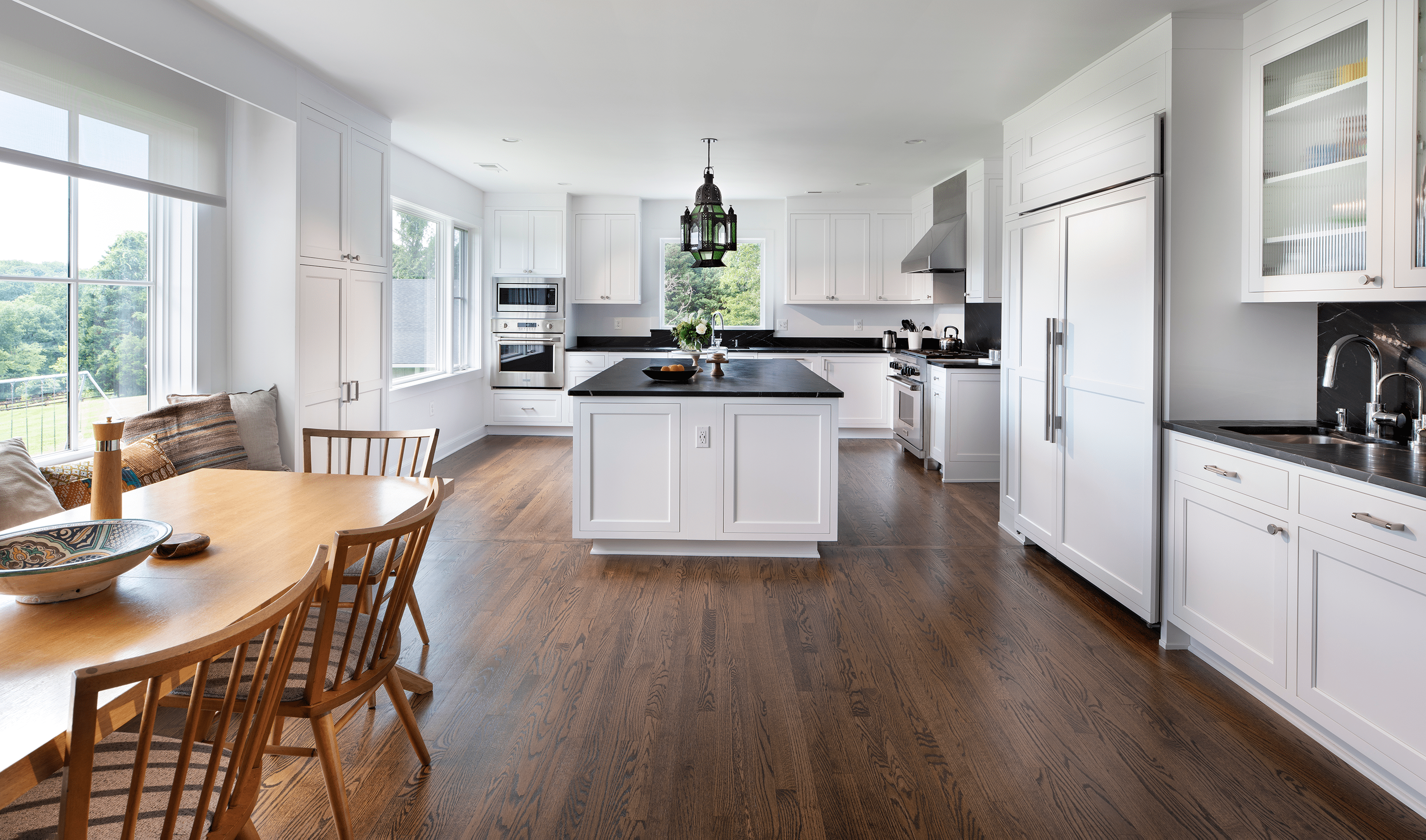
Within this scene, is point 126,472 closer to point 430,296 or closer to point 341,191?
point 341,191

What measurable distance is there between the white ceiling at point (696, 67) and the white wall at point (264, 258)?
0.48 m

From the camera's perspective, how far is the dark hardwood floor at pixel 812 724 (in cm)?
191

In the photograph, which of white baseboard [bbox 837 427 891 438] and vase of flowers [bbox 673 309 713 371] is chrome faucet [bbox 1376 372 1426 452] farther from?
white baseboard [bbox 837 427 891 438]

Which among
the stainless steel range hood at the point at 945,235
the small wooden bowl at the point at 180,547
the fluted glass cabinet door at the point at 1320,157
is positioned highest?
the stainless steel range hood at the point at 945,235

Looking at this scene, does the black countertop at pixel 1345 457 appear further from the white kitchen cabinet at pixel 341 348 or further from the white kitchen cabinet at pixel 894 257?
the white kitchen cabinet at pixel 894 257

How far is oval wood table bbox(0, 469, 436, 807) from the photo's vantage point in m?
1.06

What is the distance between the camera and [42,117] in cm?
291

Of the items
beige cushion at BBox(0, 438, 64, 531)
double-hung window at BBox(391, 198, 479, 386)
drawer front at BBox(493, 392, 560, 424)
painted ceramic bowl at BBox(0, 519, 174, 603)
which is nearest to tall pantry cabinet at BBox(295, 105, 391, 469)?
double-hung window at BBox(391, 198, 479, 386)

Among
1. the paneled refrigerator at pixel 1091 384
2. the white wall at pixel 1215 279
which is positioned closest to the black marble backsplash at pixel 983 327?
the paneled refrigerator at pixel 1091 384

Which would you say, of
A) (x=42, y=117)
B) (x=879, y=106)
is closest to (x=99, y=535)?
(x=42, y=117)

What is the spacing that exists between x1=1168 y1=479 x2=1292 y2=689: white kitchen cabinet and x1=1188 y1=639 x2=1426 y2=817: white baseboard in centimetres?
9

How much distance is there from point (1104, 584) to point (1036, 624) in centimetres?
48

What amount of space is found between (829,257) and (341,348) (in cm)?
523

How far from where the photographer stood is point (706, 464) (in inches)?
158
